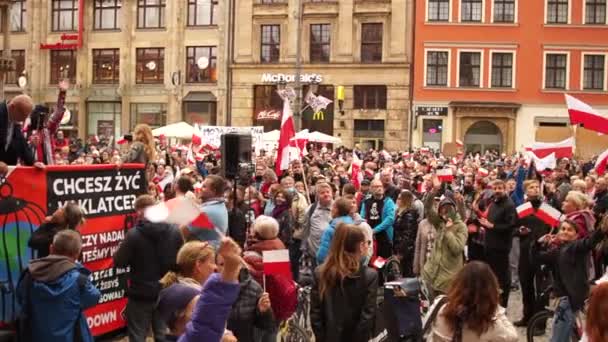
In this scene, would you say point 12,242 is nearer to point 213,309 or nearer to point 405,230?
point 213,309

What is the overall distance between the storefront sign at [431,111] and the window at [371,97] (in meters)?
1.94

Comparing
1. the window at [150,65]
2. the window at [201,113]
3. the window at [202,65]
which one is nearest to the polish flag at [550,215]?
the window at [201,113]

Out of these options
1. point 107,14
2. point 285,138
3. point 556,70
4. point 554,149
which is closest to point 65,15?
point 107,14

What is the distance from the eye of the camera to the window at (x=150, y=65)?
47.4m

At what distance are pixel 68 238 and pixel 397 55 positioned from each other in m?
38.6

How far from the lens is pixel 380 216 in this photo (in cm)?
1215

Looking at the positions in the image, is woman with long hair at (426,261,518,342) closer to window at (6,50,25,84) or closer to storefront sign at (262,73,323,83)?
storefront sign at (262,73,323,83)

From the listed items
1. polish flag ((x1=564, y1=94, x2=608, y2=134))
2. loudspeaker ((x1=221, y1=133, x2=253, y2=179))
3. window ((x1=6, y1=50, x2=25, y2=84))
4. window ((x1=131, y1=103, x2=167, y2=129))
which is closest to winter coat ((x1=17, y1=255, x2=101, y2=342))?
loudspeaker ((x1=221, y1=133, x2=253, y2=179))

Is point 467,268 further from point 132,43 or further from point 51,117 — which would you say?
point 132,43

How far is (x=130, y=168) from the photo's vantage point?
912 centimetres

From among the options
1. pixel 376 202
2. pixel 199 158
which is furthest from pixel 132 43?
pixel 376 202

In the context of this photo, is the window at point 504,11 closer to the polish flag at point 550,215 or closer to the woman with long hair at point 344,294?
the polish flag at point 550,215

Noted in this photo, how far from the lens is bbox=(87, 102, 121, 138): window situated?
4794 centimetres

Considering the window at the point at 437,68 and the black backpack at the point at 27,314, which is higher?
the window at the point at 437,68
